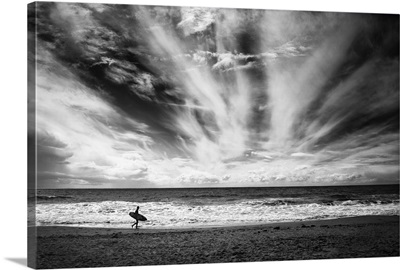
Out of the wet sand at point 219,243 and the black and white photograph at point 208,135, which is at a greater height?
the black and white photograph at point 208,135

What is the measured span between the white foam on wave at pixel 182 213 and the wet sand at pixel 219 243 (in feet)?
0.34

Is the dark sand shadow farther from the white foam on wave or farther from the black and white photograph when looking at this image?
the white foam on wave

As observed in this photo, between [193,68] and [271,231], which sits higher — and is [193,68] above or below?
above

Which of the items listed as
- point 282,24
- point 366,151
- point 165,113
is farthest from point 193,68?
point 366,151

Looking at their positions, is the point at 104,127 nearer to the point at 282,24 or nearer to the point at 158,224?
the point at 158,224

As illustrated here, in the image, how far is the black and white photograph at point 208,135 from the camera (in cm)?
986

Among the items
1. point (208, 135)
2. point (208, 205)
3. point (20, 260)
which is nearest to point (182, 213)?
point (208, 205)

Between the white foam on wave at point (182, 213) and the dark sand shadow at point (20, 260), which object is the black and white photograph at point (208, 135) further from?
the dark sand shadow at point (20, 260)

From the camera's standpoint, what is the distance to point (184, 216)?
34.3 feet

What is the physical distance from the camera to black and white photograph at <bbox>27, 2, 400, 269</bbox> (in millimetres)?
9859

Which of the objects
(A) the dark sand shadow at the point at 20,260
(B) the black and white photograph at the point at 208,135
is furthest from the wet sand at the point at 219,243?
(A) the dark sand shadow at the point at 20,260

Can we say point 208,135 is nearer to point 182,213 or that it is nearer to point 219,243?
→ point 182,213

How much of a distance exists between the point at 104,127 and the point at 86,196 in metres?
0.95

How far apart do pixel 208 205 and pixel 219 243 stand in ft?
1.86
